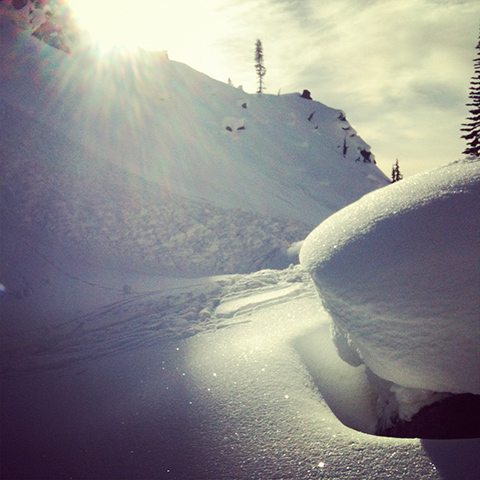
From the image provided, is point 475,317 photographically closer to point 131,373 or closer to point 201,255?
point 131,373

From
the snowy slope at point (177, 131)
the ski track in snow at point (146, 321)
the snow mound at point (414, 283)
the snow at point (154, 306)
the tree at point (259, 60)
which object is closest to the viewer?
the snow mound at point (414, 283)

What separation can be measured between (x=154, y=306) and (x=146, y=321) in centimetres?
53

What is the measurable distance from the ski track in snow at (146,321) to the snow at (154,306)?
3 centimetres

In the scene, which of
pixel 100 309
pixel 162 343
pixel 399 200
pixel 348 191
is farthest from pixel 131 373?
pixel 348 191

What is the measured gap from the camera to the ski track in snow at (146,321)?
11.9ft

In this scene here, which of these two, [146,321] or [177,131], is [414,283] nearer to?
[146,321]

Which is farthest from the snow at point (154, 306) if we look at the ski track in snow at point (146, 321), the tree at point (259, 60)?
the tree at point (259, 60)

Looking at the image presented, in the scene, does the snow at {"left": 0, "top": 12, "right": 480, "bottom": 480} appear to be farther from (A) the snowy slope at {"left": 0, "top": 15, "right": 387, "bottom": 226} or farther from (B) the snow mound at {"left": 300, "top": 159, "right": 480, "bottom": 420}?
(B) the snow mound at {"left": 300, "top": 159, "right": 480, "bottom": 420}

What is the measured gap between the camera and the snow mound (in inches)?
67.6

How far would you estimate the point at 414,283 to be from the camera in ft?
5.97

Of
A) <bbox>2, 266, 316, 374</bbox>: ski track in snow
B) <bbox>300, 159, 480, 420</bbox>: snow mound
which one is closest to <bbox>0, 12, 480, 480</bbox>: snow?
<bbox>2, 266, 316, 374</bbox>: ski track in snow

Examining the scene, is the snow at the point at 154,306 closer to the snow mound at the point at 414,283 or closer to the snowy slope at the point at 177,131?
the snowy slope at the point at 177,131

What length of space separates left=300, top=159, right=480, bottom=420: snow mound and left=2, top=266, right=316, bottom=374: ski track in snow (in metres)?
1.92

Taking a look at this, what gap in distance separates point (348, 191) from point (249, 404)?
1685 centimetres
